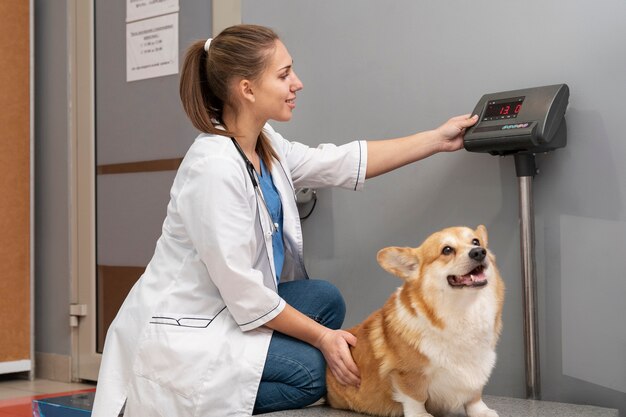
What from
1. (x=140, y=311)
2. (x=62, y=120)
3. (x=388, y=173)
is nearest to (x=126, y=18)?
(x=62, y=120)

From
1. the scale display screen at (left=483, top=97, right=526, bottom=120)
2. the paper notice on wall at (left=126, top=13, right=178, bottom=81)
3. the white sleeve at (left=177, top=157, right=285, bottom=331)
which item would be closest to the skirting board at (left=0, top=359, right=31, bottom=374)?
the paper notice on wall at (left=126, top=13, right=178, bottom=81)

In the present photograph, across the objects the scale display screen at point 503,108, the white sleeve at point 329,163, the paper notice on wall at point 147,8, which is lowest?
the white sleeve at point 329,163

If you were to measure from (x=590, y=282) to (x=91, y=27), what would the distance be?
2473 mm

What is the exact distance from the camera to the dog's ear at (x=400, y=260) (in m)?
1.77

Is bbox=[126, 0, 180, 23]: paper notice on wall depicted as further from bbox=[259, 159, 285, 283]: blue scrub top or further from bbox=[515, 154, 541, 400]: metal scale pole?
bbox=[515, 154, 541, 400]: metal scale pole

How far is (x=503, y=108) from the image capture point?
206cm

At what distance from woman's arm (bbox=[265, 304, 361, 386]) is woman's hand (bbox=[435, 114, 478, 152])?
626 mm

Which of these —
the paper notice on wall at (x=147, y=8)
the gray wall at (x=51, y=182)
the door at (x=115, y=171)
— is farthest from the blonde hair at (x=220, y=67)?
the gray wall at (x=51, y=182)

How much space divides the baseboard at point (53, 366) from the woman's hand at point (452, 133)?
2213mm

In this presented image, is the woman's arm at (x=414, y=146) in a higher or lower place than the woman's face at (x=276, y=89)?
lower

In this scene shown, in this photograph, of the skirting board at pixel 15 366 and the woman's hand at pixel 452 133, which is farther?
the skirting board at pixel 15 366

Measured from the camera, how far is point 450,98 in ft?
7.66

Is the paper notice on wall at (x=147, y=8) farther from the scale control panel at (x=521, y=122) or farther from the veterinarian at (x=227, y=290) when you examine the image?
the scale control panel at (x=521, y=122)

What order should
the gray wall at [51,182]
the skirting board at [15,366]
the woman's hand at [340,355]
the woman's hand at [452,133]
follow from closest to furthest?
1. the woman's hand at [340,355]
2. the woman's hand at [452,133]
3. the skirting board at [15,366]
4. the gray wall at [51,182]
